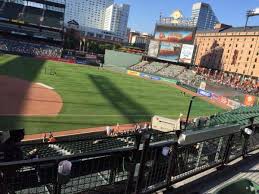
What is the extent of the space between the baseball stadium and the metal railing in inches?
0.9

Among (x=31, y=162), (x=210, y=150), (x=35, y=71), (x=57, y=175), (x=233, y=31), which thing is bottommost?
(x=35, y=71)

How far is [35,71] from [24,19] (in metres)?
44.9

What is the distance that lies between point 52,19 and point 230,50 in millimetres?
56209

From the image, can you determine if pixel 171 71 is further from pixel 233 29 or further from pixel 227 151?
pixel 227 151

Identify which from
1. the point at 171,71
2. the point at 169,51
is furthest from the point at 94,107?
the point at 169,51

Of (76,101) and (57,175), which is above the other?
(57,175)

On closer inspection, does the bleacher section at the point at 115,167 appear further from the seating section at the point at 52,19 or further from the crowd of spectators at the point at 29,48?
the seating section at the point at 52,19

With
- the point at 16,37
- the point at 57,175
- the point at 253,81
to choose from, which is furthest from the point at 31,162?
the point at 16,37

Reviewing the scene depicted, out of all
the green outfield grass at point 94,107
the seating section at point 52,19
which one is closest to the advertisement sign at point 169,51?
the green outfield grass at point 94,107

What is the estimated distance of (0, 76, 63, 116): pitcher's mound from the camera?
27.4 metres

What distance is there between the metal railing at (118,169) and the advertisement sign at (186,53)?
229ft

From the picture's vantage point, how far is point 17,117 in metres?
25.3

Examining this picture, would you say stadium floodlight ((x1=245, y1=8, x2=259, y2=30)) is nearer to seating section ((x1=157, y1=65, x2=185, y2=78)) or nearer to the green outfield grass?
seating section ((x1=157, y1=65, x2=185, y2=78))

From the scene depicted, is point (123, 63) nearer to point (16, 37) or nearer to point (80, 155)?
point (16, 37)
